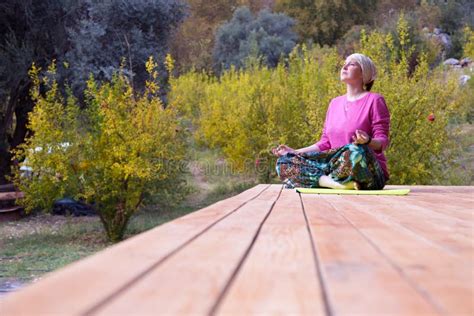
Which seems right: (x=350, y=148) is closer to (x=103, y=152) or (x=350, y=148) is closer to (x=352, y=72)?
(x=352, y=72)

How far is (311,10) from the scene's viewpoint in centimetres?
2556

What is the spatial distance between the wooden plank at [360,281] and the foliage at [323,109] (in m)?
5.04

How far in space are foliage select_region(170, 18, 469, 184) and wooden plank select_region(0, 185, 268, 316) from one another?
526cm

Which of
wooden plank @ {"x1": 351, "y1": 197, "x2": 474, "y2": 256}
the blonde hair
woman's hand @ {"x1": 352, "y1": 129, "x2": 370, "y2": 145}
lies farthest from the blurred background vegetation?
wooden plank @ {"x1": 351, "y1": 197, "x2": 474, "y2": 256}

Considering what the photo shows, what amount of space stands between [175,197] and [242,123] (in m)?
1.97

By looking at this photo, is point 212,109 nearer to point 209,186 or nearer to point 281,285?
point 209,186

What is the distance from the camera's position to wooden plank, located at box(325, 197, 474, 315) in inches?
35.8

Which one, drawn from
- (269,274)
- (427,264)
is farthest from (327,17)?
(269,274)

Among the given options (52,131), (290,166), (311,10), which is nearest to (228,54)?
(311,10)

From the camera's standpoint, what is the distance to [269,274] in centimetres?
108

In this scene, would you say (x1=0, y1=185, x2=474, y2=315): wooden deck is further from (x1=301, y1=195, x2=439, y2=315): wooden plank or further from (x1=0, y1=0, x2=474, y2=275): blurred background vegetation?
(x1=0, y1=0, x2=474, y2=275): blurred background vegetation

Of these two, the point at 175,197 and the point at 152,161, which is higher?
the point at 152,161

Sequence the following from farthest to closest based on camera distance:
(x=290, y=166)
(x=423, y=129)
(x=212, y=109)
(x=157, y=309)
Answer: (x=212, y=109), (x=423, y=129), (x=290, y=166), (x=157, y=309)

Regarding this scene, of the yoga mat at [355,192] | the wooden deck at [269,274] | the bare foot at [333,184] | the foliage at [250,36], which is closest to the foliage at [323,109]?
the bare foot at [333,184]
